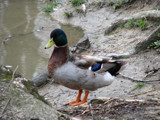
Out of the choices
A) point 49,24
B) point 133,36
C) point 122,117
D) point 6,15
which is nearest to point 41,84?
point 133,36

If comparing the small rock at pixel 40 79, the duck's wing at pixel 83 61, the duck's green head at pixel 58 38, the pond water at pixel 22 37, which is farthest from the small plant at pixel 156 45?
the pond water at pixel 22 37

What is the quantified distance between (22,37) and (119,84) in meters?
5.26

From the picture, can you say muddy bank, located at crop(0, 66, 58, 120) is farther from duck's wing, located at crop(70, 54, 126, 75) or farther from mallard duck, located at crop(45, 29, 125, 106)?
duck's wing, located at crop(70, 54, 126, 75)

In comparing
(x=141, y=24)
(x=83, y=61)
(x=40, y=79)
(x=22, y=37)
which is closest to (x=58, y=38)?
(x=83, y=61)

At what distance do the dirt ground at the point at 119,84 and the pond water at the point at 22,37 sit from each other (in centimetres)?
93

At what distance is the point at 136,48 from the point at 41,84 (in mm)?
2410

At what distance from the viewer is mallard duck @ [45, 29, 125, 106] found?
4.49 meters

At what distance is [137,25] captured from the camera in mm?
8242

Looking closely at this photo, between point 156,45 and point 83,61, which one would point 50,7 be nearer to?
point 156,45

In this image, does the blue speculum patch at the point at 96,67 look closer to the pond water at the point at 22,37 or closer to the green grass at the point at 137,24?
the pond water at the point at 22,37

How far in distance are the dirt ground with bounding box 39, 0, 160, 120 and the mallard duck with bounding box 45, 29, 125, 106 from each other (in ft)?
1.14

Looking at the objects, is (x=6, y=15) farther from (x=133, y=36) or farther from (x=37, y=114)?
(x=37, y=114)

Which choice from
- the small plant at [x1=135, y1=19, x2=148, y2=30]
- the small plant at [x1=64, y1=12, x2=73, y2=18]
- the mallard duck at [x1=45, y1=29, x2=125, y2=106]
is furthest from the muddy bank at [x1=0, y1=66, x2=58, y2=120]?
the small plant at [x1=64, y1=12, x2=73, y2=18]

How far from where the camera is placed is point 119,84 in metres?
5.61
